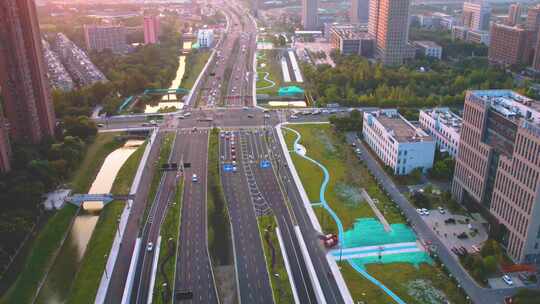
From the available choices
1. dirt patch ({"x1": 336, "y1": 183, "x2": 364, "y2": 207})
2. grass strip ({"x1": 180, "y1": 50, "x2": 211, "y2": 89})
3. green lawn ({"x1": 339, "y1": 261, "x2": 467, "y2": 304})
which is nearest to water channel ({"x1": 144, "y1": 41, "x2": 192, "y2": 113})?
grass strip ({"x1": 180, "y1": 50, "x2": 211, "y2": 89})

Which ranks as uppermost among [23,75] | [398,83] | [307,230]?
[23,75]

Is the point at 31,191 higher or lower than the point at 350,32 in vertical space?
lower

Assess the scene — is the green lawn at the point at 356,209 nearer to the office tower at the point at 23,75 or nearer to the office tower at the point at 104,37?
the office tower at the point at 23,75

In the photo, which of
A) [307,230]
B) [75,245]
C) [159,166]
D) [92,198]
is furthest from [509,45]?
[75,245]

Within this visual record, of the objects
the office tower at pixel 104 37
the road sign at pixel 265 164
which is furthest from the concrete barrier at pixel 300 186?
the office tower at pixel 104 37

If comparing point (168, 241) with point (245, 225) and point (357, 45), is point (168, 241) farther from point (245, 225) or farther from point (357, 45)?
point (357, 45)

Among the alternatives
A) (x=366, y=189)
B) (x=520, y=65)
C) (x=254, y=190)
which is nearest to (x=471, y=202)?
(x=366, y=189)

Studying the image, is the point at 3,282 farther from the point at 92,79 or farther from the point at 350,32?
the point at 350,32
